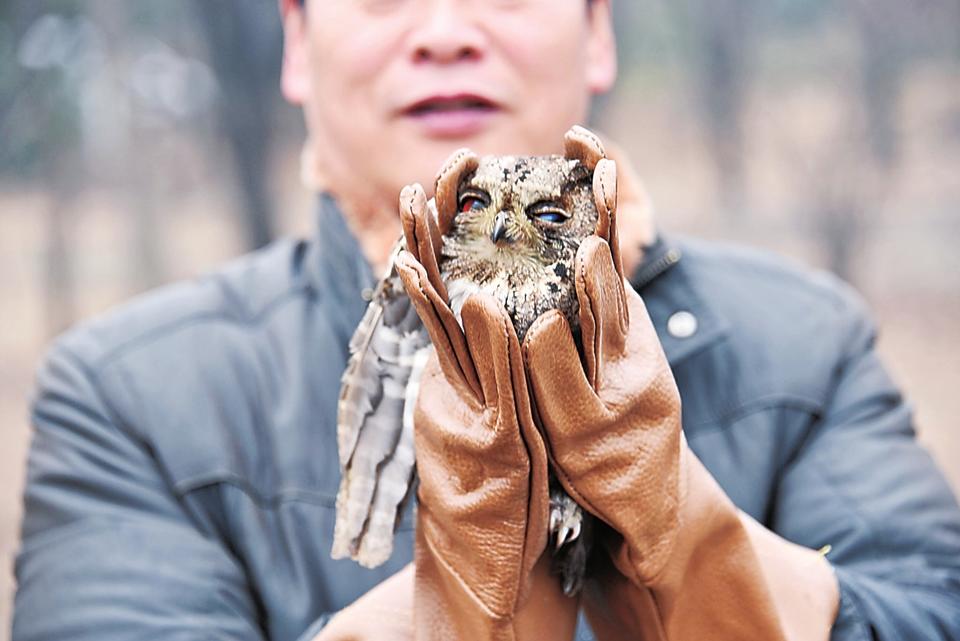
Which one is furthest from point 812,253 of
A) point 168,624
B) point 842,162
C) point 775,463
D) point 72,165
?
point 168,624

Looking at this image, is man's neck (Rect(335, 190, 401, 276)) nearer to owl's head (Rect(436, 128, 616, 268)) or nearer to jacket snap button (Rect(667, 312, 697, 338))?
jacket snap button (Rect(667, 312, 697, 338))

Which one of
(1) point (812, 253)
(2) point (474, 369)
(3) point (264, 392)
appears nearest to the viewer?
(2) point (474, 369)

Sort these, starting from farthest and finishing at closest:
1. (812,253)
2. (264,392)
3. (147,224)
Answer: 1. (147,224)
2. (812,253)
3. (264,392)

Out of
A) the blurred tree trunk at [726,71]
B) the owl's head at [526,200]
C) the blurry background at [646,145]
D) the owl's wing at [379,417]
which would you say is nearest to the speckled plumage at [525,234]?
the owl's head at [526,200]

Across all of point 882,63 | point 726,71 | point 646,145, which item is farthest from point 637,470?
point 646,145

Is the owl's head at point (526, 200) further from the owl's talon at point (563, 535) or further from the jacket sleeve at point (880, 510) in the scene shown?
the jacket sleeve at point (880, 510)

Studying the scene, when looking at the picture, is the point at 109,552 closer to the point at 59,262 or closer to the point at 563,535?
the point at 563,535

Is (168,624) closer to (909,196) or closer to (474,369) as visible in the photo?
(474,369)
